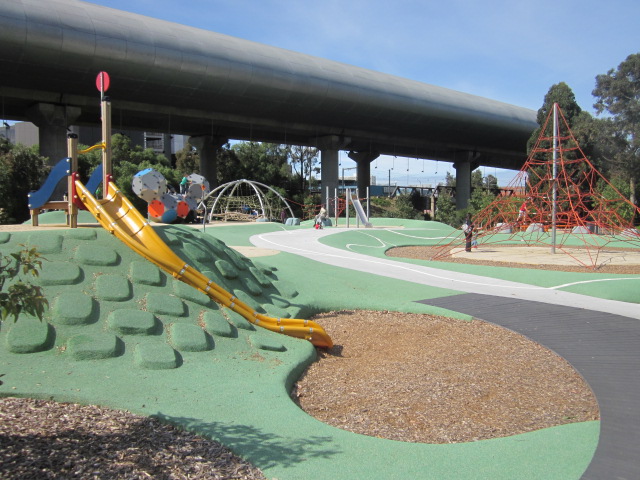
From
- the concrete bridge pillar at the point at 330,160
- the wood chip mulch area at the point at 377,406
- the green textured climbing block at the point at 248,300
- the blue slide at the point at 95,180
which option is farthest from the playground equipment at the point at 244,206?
the wood chip mulch area at the point at 377,406

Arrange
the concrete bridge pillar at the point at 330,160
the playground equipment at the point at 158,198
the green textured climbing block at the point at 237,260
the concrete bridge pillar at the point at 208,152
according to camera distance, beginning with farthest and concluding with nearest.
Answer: the concrete bridge pillar at the point at 330,160
the concrete bridge pillar at the point at 208,152
the playground equipment at the point at 158,198
the green textured climbing block at the point at 237,260

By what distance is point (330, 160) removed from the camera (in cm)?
4069

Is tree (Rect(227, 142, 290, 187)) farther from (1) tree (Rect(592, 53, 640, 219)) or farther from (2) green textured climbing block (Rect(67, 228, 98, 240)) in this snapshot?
(2) green textured climbing block (Rect(67, 228, 98, 240))

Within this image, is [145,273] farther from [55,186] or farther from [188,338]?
[55,186]

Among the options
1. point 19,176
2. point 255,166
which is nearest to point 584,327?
point 19,176

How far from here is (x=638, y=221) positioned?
142 ft

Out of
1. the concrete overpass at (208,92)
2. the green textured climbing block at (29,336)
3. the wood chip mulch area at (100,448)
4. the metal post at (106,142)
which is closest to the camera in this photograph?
the wood chip mulch area at (100,448)

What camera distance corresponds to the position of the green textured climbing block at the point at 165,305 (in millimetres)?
6745

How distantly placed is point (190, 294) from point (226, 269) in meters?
1.67

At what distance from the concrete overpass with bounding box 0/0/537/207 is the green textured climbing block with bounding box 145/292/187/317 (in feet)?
69.8

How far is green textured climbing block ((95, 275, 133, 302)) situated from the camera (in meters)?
6.64

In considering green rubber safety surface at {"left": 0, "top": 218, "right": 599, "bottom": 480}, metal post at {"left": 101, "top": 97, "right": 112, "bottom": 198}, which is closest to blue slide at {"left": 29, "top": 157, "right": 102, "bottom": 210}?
metal post at {"left": 101, "top": 97, "right": 112, "bottom": 198}

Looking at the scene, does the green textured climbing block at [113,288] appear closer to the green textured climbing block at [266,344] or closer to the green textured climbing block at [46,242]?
the green textured climbing block at [46,242]

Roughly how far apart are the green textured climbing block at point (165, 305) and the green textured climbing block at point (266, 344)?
3.21 ft
